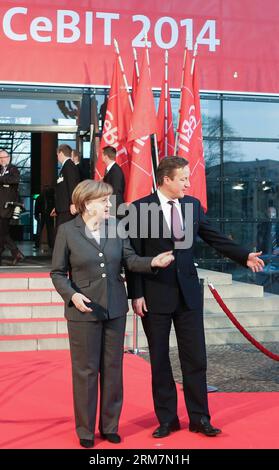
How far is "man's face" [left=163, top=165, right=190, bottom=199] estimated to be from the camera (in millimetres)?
4652

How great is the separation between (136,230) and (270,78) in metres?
8.70

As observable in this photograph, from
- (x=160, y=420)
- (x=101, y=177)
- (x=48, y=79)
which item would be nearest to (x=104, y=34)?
(x=48, y=79)

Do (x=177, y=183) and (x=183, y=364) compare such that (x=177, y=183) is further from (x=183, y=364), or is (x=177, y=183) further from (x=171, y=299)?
(x=183, y=364)

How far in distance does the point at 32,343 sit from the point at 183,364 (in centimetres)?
371

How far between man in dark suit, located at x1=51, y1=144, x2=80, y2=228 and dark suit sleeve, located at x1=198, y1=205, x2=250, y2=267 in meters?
5.55

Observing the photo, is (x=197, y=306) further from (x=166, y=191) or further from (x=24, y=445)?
(x=24, y=445)

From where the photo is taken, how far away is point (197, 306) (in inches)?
185

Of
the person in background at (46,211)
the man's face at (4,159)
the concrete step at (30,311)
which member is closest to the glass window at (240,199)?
the person in background at (46,211)

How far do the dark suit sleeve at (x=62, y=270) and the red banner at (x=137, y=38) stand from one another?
7879 mm

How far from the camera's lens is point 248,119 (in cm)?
1264

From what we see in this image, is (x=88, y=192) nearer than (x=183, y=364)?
Yes

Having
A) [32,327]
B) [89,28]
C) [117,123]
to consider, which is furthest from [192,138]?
[32,327]

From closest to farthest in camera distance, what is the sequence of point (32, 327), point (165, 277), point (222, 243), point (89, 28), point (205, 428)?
point (205, 428), point (165, 277), point (222, 243), point (32, 327), point (89, 28)

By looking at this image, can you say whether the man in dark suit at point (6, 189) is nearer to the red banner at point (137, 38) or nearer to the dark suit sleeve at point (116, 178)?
the red banner at point (137, 38)
